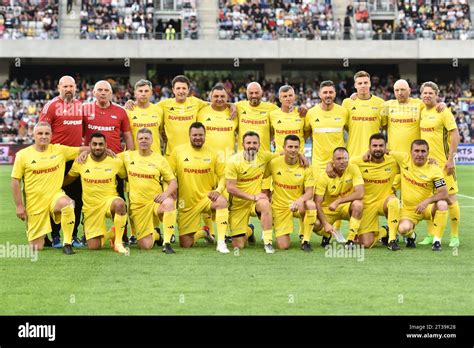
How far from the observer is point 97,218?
36.6 ft

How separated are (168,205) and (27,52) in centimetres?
3359

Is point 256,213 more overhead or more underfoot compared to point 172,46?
more underfoot

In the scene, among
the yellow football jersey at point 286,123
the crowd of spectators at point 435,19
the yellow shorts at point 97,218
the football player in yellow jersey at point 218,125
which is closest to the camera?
the yellow shorts at point 97,218

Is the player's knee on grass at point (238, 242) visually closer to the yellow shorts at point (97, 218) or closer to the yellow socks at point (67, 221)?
the yellow shorts at point (97, 218)

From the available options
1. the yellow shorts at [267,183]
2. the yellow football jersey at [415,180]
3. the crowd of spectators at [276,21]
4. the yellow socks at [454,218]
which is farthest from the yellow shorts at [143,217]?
the crowd of spectators at [276,21]

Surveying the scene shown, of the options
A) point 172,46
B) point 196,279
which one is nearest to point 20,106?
point 172,46

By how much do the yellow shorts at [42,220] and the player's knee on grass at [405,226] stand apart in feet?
13.0

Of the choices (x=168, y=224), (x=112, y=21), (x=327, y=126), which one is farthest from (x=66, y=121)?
(x=112, y=21)

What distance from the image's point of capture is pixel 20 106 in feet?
128

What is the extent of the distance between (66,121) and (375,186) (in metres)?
3.83

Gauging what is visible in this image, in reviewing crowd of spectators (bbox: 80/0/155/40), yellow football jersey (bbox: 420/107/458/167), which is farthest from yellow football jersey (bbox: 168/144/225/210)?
crowd of spectators (bbox: 80/0/155/40)

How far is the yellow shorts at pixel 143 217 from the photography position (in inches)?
442

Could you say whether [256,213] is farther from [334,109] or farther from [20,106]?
[20,106]

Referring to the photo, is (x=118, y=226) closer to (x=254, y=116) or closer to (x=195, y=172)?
(x=195, y=172)
